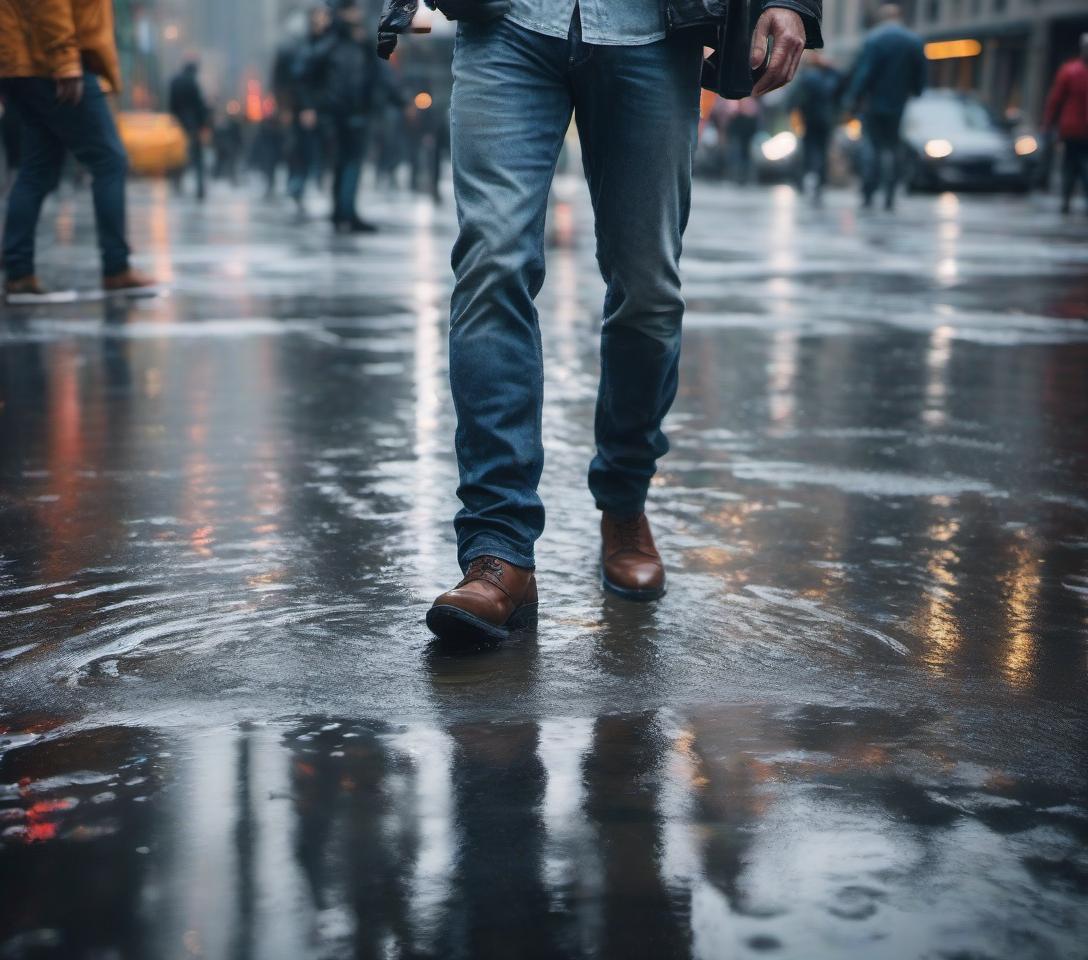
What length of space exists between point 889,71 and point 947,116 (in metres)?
8.10

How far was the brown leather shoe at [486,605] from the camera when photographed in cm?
304

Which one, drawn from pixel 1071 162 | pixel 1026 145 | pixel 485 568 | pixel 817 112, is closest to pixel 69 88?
pixel 485 568

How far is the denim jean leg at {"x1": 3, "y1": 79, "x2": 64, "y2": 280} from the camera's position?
873cm

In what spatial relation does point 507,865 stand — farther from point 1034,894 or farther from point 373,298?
point 373,298

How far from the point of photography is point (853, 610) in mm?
3369

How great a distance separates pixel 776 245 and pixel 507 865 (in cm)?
1232

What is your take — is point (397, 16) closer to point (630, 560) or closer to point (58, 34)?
point (630, 560)

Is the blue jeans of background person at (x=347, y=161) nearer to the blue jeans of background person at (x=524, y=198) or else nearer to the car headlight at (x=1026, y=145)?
the blue jeans of background person at (x=524, y=198)

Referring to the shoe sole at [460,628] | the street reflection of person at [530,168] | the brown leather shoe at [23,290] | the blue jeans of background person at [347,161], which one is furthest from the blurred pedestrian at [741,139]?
the shoe sole at [460,628]

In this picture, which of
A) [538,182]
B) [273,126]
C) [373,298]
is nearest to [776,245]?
[373,298]

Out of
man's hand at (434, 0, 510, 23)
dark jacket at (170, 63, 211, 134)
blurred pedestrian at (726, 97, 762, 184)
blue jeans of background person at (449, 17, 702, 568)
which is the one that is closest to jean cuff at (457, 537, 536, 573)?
blue jeans of background person at (449, 17, 702, 568)

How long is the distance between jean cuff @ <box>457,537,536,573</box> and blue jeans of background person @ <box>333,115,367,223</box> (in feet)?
38.8

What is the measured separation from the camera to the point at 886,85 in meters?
19.6

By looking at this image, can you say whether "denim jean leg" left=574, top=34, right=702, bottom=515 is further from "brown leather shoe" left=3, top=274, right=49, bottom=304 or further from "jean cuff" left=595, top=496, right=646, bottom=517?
"brown leather shoe" left=3, top=274, right=49, bottom=304
